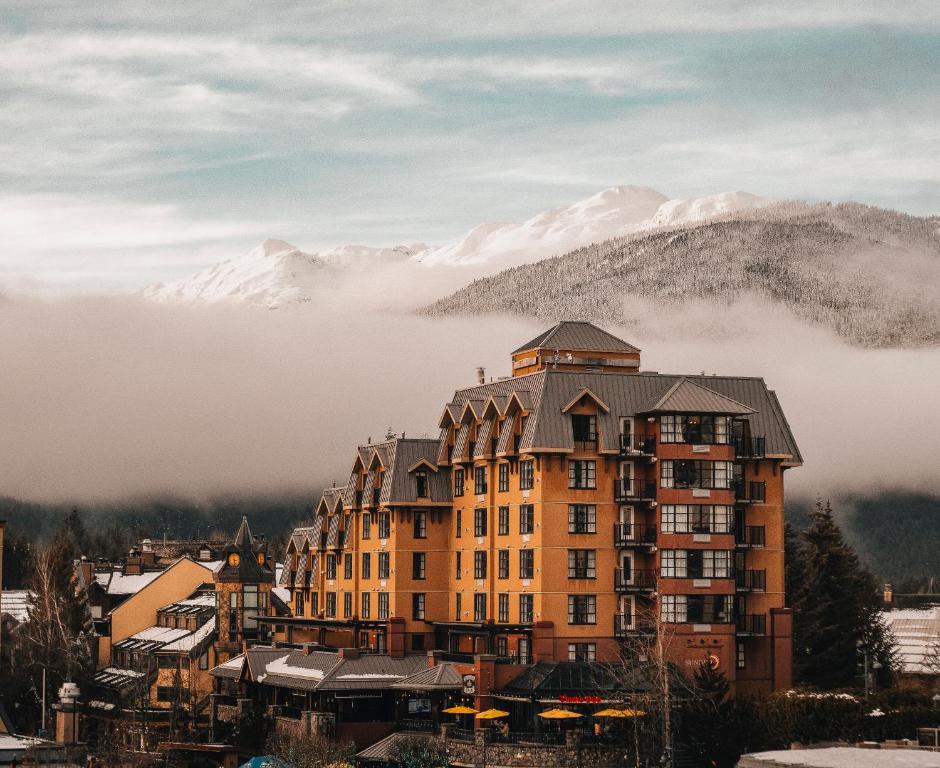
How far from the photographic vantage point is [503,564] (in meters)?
135

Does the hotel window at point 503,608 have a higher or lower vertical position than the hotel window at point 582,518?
lower

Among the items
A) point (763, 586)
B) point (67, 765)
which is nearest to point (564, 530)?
point (763, 586)

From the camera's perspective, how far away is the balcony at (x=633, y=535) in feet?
427

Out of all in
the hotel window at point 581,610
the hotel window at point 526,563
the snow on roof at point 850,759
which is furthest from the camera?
the hotel window at point 526,563

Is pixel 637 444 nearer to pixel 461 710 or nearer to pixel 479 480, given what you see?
pixel 479 480

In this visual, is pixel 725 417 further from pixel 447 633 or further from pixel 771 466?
pixel 447 633

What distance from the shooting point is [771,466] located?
441 ft

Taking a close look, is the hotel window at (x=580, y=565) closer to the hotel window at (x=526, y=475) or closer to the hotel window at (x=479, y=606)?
the hotel window at (x=526, y=475)

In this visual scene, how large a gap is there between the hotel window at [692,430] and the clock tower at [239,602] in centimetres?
4714

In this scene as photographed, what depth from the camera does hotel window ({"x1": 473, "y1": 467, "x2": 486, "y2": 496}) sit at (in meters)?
138

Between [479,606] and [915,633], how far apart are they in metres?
57.6

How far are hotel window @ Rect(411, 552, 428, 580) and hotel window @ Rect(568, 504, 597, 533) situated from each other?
17.4 meters

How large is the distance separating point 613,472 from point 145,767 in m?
35.9

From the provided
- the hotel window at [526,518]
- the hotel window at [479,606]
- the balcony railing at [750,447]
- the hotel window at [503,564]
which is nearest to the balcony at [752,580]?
the balcony railing at [750,447]
